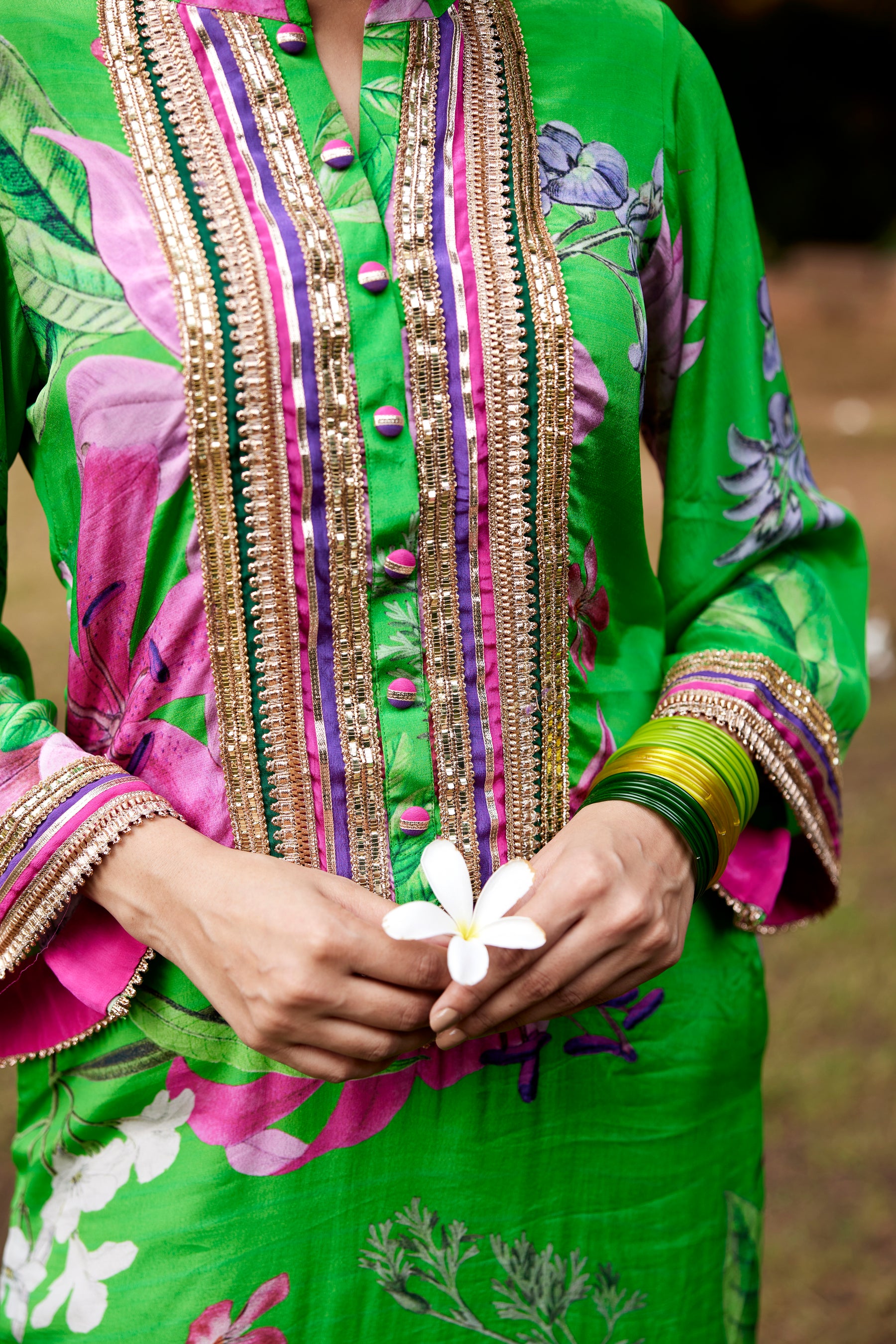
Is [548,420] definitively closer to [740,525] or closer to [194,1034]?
[740,525]

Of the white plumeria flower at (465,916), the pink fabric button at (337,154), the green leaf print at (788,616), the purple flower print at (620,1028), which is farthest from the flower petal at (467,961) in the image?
the pink fabric button at (337,154)

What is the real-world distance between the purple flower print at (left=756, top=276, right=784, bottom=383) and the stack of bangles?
0.95ft

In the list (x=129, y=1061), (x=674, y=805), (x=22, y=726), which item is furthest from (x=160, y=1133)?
(x=674, y=805)

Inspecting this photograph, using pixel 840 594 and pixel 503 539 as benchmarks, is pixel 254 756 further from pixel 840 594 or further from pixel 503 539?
pixel 840 594

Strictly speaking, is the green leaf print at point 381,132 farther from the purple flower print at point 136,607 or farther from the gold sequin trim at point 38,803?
the gold sequin trim at point 38,803

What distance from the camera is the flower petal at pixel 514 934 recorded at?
0.62 meters

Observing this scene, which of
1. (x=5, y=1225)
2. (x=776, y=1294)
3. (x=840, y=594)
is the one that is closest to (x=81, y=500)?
(x=840, y=594)

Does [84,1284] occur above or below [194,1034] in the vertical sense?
below

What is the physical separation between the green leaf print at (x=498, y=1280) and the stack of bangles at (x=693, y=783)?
276 mm

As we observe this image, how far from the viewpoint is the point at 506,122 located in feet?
2.57

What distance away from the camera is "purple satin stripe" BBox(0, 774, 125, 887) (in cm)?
69

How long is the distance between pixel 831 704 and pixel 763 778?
3.3 inches

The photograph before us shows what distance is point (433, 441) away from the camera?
72 cm

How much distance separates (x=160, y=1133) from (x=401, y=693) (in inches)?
12.1
